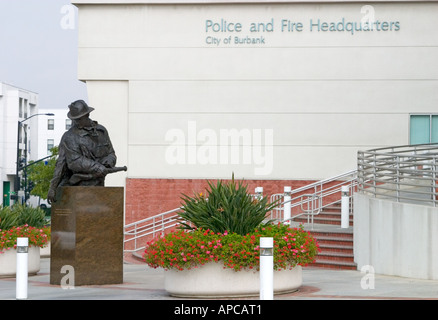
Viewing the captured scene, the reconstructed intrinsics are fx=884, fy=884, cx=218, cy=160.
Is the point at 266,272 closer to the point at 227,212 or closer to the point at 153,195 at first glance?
the point at 227,212

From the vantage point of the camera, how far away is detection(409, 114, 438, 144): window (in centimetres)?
3181

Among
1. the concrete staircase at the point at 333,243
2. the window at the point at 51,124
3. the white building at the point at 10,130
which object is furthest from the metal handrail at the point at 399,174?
the window at the point at 51,124

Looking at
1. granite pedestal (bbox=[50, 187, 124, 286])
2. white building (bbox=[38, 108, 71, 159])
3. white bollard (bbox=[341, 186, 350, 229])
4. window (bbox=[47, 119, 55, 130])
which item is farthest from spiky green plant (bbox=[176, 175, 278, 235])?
window (bbox=[47, 119, 55, 130])

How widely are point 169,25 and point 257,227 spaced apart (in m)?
19.5

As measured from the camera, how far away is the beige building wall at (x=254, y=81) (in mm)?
31953

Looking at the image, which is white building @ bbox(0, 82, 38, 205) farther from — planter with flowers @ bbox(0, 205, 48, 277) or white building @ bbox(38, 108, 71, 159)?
planter with flowers @ bbox(0, 205, 48, 277)

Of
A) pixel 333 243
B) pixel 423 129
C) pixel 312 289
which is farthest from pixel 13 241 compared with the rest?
pixel 423 129

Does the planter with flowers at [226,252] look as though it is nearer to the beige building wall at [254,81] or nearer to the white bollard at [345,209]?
the white bollard at [345,209]

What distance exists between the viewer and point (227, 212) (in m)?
14.3
